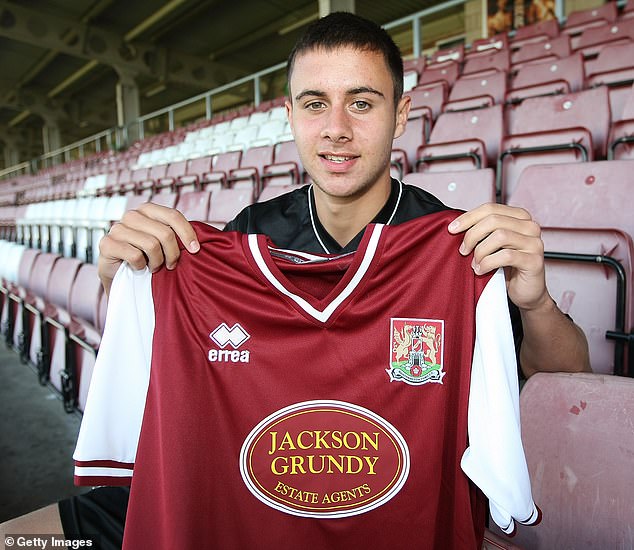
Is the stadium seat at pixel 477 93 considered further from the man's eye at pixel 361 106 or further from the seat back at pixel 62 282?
the seat back at pixel 62 282

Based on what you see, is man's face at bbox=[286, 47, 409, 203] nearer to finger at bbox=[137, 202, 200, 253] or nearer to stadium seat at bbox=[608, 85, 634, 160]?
finger at bbox=[137, 202, 200, 253]

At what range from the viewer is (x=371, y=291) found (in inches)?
31.4

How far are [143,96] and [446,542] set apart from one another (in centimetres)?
2231

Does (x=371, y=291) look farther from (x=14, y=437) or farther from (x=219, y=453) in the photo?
(x=14, y=437)

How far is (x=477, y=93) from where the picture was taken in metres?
4.03

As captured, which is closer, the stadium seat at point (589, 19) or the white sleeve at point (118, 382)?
the white sleeve at point (118, 382)

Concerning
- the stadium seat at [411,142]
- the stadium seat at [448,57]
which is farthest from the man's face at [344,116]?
the stadium seat at [448,57]

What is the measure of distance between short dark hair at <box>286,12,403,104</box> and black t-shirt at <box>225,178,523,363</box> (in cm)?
27

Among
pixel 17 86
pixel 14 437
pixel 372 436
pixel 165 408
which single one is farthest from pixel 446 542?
pixel 17 86

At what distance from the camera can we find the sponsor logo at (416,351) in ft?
2.53

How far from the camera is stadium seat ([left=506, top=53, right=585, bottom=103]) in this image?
342 cm

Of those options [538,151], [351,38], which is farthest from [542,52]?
[351,38]

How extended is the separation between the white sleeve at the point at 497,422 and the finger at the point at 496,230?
0.21 feet

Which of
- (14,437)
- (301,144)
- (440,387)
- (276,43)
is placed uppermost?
(276,43)
